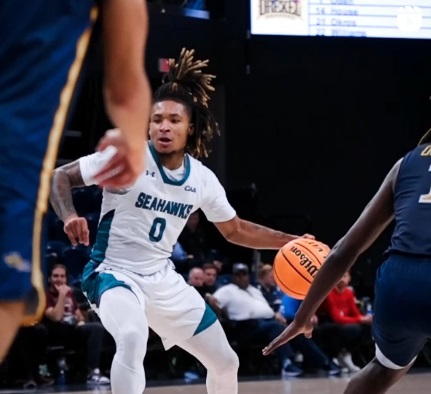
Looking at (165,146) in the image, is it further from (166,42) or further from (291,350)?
(166,42)

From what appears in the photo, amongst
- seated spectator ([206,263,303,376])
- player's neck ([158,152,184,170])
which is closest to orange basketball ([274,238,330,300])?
player's neck ([158,152,184,170])

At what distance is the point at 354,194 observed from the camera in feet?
52.5

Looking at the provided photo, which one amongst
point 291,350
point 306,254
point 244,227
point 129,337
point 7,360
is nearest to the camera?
point 129,337

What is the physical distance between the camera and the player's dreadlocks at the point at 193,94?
5.62 meters

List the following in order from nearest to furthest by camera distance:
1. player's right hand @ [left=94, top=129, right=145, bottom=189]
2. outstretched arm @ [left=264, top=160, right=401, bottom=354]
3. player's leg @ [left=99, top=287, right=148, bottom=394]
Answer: player's right hand @ [left=94, top=129, right=145, bottom=189] → outstretched arm @ [left=264, top=160, right=401, bottom=354] → player's leg @ [left=99, top=287, right=148, bottom=394]

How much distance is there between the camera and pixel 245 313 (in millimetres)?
11016

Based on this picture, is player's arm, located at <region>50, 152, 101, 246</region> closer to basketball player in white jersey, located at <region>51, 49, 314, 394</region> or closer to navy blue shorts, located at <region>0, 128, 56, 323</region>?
basketball player in white jersey, located at <region>51, 49, 314, 394</region>

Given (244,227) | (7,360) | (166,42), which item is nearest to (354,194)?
(166,42)

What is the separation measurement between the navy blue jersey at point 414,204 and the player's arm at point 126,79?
5.17 feet

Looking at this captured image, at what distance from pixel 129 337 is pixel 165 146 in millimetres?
1198

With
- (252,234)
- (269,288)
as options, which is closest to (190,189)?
(252,234)

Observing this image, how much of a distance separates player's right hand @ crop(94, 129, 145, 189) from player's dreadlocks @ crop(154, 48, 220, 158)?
3.33m

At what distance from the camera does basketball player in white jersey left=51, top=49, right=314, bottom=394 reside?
480 cm

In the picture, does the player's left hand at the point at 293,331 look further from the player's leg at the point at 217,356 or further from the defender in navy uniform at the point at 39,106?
the defender in navy uniform at the point at 39,106
